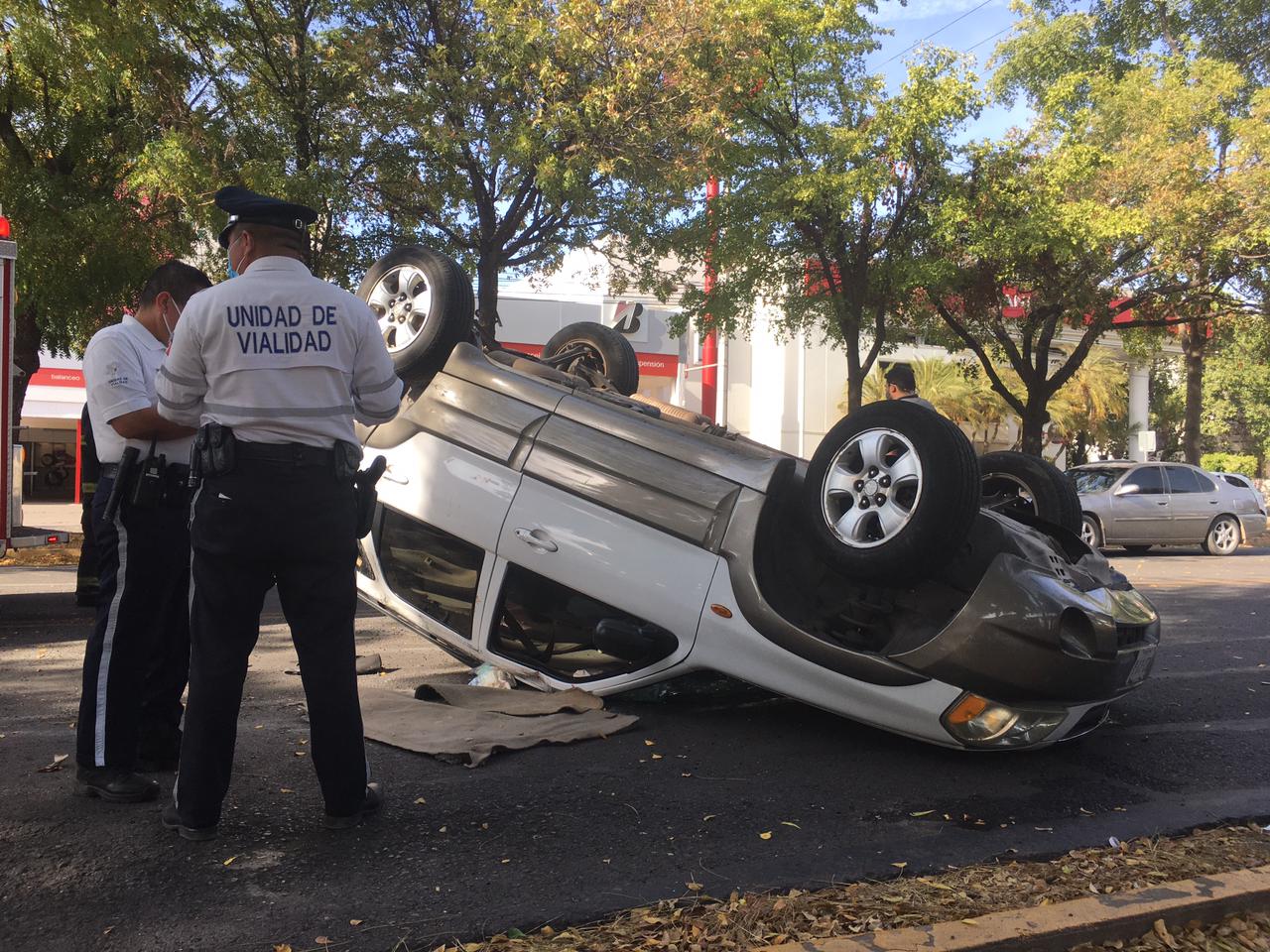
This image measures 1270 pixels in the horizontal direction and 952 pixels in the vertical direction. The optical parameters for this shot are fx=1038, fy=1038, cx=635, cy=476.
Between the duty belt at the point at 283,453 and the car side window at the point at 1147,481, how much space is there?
15844 mm

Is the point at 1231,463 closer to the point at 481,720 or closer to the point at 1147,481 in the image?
the point at 1147,481

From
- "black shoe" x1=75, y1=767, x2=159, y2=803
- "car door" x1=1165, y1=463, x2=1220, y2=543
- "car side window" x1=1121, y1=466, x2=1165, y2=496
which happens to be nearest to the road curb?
"black shoe" x1=75, y1=767, x2=159, y2=803

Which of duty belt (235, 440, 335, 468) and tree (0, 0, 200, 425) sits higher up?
tree (0, 0, 200, 425)

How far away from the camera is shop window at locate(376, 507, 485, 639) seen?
4.55 meters

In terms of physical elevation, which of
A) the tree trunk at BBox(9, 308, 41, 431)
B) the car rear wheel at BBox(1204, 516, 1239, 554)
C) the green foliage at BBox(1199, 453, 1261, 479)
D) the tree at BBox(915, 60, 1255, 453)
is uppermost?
the tree at BBox(915, 60, 1255, 453)

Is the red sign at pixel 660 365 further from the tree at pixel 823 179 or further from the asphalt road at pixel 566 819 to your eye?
the asphalt road at pixel 566 819

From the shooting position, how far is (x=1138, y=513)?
1616 cm

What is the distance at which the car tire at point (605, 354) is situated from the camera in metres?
6.14

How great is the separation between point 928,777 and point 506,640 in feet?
6.04

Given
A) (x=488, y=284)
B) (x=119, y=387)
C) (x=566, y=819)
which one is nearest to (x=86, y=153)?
(x=488, y=284)

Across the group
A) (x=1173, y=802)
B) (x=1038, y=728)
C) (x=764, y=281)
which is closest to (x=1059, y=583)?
(x=1038, y=728)

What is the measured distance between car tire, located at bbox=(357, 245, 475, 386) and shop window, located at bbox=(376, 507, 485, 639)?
2.42ft

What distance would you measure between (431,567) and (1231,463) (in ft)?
138

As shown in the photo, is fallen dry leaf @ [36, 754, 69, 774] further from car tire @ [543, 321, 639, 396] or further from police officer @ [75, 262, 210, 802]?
car tire @ [543, 321, 639, 396]
